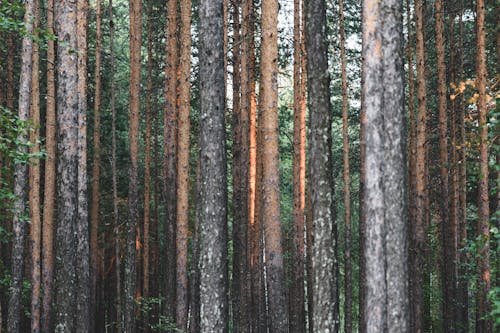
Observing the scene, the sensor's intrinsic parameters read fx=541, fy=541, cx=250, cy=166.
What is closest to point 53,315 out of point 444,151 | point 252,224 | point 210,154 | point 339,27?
point 252,224

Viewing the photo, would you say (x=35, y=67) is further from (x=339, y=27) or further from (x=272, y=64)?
(x=339, y=27)

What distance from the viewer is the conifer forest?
7.32 m

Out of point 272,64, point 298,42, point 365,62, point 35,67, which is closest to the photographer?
point 365,62

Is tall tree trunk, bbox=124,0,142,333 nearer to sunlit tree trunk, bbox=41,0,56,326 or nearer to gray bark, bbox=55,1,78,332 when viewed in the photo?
sunlit tree trunk, bbox=41,0,56,326

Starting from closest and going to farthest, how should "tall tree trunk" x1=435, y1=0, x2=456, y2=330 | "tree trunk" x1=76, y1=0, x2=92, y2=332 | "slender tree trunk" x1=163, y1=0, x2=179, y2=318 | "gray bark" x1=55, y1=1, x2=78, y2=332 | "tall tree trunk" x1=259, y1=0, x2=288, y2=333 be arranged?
1. "gray bark" x1=55, y1=1, x2=78, y2=332
2. "tall tree trunk" x1=259, y1=0, x2=288, y2=333
3. "tree trunk" x1=76, y1=0, x2=92, y2=332
4. "slender tree trunk" x1=163, y1=0, x2=179, y2=318
5. "tall tree trunk" x1=435, y1=0, x2=456, y2=330

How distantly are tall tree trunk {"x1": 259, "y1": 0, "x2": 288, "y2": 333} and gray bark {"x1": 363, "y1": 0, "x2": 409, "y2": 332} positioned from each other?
3951 mm

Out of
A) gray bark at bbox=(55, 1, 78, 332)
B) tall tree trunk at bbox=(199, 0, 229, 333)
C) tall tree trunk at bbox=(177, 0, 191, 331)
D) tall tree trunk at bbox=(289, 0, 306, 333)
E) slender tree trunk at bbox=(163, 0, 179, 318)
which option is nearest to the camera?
tall tree trunk at bbox=(199, 0, 229, 333)

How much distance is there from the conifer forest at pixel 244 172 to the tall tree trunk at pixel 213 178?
0.02 m

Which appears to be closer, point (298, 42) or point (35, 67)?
point (35, 67)

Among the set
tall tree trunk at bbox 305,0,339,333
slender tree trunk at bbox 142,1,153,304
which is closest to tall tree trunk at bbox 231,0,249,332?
slender tree trunk at bbox 142,1,153,304

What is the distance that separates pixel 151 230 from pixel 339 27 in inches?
454

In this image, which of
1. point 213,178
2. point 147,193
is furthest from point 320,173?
point 147,193

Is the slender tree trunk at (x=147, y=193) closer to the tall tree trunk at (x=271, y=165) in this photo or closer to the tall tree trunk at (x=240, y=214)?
the tall tree trunk at (x=240, y=214)

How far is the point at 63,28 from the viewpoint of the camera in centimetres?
992
